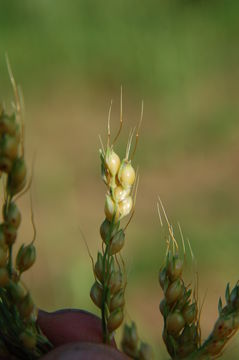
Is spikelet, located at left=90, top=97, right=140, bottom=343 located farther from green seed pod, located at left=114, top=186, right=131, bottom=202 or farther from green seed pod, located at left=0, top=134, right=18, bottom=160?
green seed pod, located at left=0, top=134, right=18, bottom=160

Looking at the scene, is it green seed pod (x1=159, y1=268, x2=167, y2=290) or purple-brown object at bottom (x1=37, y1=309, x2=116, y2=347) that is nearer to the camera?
green seed pod (x1=159, y1=268, x2=167, y2=290)

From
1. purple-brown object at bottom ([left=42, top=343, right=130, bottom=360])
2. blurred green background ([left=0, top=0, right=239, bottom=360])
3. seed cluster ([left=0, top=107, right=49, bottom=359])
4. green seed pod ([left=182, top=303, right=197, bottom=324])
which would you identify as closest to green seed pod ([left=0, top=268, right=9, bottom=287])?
seed cluster ([left=0, top=107, right=49, bottom=359])

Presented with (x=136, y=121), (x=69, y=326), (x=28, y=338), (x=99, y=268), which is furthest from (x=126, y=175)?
(x=136, y=121)

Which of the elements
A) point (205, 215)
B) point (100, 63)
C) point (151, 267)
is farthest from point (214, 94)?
point (151, 267)

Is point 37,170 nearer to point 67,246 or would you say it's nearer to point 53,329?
point 67,246

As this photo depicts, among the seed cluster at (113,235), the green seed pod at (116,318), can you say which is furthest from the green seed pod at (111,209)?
the green seed pod at (116,318)
